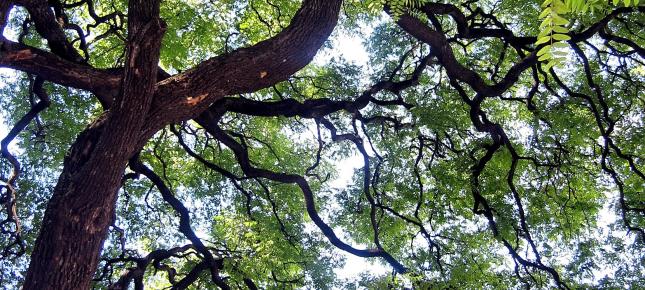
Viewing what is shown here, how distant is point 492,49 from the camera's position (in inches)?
336

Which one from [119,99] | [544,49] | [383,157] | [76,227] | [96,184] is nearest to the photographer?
[544,49]

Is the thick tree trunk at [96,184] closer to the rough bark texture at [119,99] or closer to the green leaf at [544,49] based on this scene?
the rough bark texture at [119,99]

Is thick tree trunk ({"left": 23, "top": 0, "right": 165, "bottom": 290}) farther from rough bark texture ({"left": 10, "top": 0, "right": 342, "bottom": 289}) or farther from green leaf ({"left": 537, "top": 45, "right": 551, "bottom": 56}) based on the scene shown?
green leaf ({"left": 537, "top": 45, "right": 551, "bottom": 56})

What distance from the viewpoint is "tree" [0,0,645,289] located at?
7008 mm

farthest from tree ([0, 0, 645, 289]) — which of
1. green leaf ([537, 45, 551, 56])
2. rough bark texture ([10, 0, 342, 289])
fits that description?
green leaf ([537, 45, 551, 56])

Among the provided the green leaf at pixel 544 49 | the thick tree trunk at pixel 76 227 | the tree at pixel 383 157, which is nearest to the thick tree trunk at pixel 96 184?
the thick tree trunk at pixel 76 227

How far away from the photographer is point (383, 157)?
8.60 m

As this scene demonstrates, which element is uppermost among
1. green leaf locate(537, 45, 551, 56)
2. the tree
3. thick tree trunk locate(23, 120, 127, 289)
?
the tree

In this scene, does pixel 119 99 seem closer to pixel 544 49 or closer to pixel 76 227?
pixel 76 227

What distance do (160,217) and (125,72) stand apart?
5.96 m

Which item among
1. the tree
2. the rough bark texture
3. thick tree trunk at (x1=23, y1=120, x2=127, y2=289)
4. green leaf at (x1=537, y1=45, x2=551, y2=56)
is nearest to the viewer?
green leaf at (x1=537, y1=45, x2=551, y2=56)

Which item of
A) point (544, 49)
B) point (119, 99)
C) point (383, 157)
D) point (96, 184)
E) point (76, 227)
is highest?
point (383, 157)

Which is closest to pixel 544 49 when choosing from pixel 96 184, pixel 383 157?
pixel 96 184

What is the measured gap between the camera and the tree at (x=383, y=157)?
23.0ft
